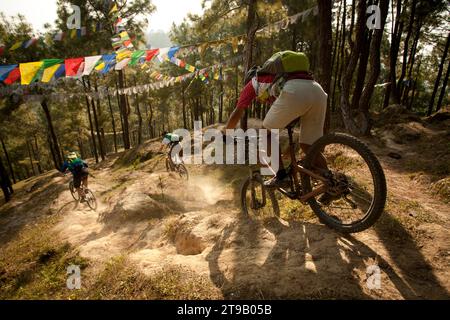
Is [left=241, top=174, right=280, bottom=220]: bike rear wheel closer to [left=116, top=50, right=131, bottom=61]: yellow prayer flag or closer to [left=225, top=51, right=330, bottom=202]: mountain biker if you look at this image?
[left=225, top=51, right=330, bottom=202]: mountain biker

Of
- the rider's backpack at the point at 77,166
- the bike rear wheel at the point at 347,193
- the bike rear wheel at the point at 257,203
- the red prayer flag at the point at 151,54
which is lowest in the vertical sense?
the rider's backpack at the point at 77,166

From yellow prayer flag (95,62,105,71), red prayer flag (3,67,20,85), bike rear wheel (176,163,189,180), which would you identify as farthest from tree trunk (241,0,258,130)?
red prayer flag (3,67,20,85)

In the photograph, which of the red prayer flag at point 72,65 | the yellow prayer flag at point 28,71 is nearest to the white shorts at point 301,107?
the red prayer flag at point 72,65

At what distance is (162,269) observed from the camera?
3.71m

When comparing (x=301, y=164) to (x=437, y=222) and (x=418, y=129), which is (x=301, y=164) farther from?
(x=418, y=129)

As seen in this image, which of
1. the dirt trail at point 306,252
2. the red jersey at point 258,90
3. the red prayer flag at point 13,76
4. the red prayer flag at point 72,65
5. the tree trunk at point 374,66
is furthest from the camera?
the tree trunk at point 374,66

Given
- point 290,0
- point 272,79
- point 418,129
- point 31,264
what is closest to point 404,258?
point 272,79

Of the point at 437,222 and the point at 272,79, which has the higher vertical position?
the point at 272,79

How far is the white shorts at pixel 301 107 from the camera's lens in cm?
363

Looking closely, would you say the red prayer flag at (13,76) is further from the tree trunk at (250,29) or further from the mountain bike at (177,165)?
the tree trunk at (250,29)

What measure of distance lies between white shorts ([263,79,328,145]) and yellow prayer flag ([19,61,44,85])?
10853 millimetres

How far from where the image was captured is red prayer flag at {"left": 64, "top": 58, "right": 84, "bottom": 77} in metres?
11.4

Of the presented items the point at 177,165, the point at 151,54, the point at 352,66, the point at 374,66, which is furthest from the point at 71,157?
the point at 374,66
